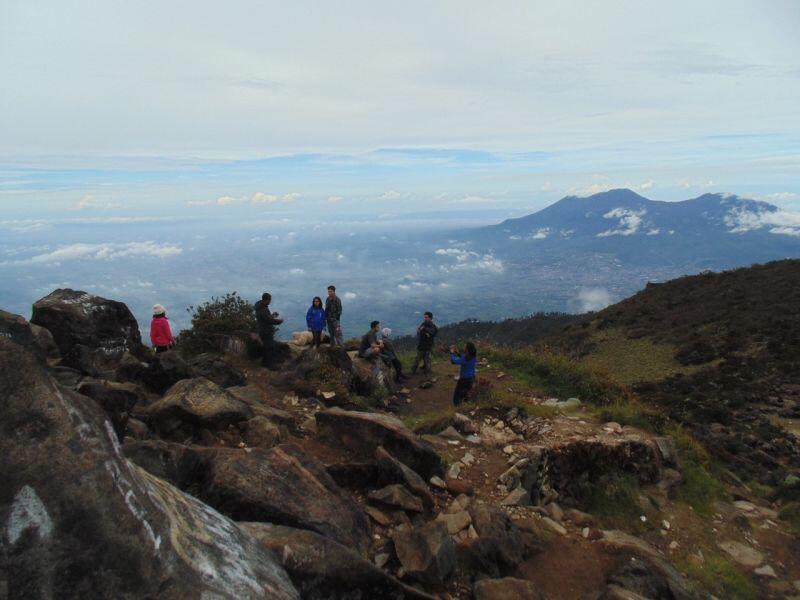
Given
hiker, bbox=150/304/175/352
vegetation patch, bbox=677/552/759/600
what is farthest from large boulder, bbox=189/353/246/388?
vegetation patch, bbox=677/552/759/600

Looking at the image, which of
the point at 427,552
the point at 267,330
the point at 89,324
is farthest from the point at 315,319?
the point at 427,552

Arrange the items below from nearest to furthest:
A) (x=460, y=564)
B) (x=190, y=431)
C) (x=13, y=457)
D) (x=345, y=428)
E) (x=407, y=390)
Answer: (x=13, y=457), (x=460, y=564), (x=190, y=431), (x=345, y=428), (x=407, y=390)

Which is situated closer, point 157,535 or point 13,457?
point 13,457

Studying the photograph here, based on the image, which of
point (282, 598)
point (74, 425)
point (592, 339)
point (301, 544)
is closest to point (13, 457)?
point (74, 425)

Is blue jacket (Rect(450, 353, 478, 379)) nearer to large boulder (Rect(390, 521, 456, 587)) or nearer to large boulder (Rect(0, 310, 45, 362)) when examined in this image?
large boulder (Rect(390, 521, 456, 587))

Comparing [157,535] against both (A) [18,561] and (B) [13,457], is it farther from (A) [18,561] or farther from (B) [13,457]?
(B) [13,457]

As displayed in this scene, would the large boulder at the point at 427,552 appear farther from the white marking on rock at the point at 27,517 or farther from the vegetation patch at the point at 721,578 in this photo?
the vegetation patch at the point at 721,578

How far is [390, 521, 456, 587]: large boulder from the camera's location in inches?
253

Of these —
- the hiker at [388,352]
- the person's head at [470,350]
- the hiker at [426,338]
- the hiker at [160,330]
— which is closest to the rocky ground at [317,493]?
the hiker at [160,330]

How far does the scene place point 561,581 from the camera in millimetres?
7539

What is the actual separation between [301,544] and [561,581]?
451cm

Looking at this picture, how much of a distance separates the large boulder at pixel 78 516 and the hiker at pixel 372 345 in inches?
526

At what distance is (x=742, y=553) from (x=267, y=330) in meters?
13.3

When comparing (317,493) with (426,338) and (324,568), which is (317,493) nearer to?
(324,568)
